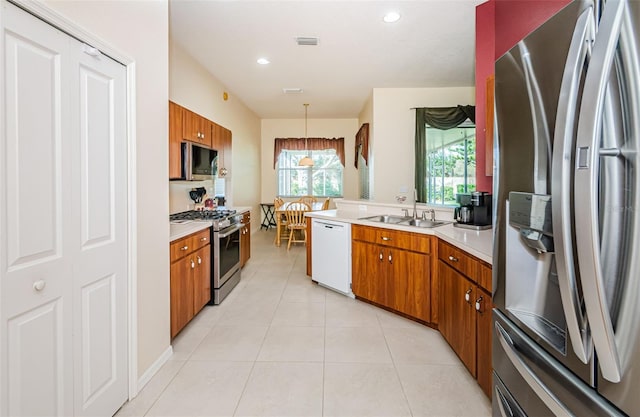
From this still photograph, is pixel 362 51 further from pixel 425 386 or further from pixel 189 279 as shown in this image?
pixel 425 386

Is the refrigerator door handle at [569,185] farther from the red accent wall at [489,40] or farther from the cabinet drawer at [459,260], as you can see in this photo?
the red accent wall at [489,40]

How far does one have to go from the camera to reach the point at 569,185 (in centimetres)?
72

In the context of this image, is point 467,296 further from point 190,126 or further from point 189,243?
point 190,126

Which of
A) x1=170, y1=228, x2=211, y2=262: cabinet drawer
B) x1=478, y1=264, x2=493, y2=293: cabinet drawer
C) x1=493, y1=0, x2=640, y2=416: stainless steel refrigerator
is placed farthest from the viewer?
x1=170, y1=228, x2=211, y2=262: cabinet drawer

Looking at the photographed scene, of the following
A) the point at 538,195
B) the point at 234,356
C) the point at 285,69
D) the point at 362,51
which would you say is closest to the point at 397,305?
the point at 234,356

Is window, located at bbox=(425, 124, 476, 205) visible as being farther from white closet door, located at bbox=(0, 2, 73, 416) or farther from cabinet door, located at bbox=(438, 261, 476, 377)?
white closet door, located at bbox=(0, 2, 73, 416)

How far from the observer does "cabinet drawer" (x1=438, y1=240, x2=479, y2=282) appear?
1807 millimetres

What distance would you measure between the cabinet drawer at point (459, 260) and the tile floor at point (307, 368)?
0.64 m

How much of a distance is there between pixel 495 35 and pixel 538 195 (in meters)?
2.50

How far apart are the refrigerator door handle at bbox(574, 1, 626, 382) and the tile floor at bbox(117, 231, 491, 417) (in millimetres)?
1272

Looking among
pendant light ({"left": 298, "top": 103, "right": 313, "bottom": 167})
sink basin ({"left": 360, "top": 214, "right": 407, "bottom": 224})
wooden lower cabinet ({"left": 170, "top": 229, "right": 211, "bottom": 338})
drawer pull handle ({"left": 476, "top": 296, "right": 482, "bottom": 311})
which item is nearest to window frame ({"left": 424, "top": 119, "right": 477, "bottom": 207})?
sink basin ({"left": 360, "top": 214, "right": 407, "bottom": 224})

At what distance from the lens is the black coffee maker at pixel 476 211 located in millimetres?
2453

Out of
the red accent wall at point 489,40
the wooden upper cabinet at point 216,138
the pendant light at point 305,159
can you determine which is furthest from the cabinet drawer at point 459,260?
the pendant light at point 305,159

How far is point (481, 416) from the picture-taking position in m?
1.63
